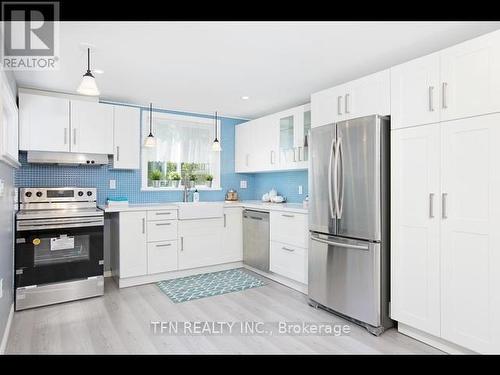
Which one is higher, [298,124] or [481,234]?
[298,124]

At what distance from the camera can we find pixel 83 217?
10.9 ft

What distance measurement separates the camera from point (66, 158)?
3.62 m

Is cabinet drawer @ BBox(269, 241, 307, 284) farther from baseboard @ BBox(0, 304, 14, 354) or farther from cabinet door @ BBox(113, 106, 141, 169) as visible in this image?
baseboard @ BBox(0, 304, 14, 354)

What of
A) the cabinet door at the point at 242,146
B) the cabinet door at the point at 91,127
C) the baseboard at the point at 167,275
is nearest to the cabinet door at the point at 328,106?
the cabinet door at the point at 242,146

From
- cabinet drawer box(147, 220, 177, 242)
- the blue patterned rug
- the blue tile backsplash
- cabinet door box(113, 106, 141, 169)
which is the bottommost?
the blue patterned rug

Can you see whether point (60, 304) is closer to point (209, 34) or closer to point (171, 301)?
Result: point (171, 301)

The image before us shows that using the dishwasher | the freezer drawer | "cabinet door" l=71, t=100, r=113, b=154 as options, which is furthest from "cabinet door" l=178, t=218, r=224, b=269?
the freezer drawer

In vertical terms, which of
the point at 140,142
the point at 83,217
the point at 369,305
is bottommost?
the point at 369,305

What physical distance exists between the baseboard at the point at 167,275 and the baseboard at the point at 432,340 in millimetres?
2460

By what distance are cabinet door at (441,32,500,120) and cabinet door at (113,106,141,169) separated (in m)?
3.39

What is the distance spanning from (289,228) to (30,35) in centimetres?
294

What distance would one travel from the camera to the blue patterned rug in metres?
3.43
